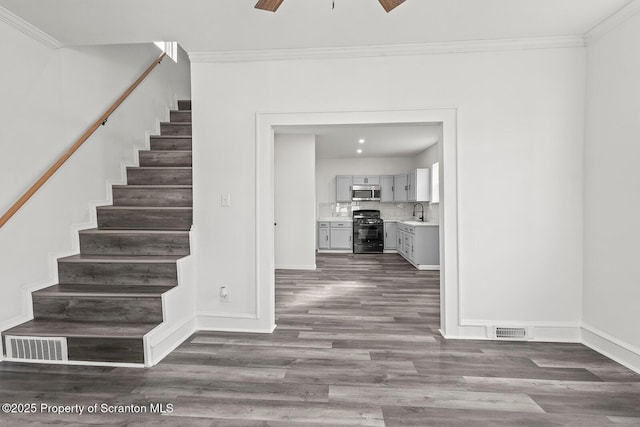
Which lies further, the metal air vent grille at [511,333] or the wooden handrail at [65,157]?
the metal air vent grille at [511,333]

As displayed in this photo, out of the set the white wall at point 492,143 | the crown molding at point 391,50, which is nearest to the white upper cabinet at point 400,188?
the white wall at point 492,143

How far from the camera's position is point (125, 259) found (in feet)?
9.27

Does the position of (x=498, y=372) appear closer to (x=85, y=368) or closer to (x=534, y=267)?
(x=534, y=267)

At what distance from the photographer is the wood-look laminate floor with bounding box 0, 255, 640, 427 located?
176 cm

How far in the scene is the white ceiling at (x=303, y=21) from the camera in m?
2.27

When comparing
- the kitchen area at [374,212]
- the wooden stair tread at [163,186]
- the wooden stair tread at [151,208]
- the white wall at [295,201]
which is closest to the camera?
the wooden stair tread at [151,208]

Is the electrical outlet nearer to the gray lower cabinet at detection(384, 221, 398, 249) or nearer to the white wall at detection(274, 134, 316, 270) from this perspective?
the white wall at detection(274, 134, 316, 270)

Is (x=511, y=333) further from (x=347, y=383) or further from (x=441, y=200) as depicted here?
(x=347, y=383)

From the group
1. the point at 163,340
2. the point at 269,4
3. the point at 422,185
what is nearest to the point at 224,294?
the point at 163,340

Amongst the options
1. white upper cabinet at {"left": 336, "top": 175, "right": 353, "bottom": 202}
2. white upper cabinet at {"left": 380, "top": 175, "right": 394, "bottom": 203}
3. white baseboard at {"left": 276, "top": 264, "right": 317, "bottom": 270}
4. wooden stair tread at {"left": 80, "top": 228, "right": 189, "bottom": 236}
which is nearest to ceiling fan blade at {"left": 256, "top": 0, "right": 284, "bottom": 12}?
wooden stair tread at {"left": 80, "top": 228, "right": 189, "bottom": 236}

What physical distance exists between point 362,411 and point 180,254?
2110 mm

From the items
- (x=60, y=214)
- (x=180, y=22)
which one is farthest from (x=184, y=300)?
(x=180, y=22)

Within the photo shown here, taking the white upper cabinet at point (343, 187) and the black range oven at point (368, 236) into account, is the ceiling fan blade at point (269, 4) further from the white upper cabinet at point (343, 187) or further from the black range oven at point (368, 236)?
the white upper cabinet at point (343, 187)

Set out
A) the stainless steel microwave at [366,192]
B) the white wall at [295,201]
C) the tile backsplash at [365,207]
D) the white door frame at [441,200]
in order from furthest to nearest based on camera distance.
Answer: the tile backsplash at [365,207] < the stainless steel microwave at [366,192] < the white wall at [295,201] < the white door frame at [441,200]
